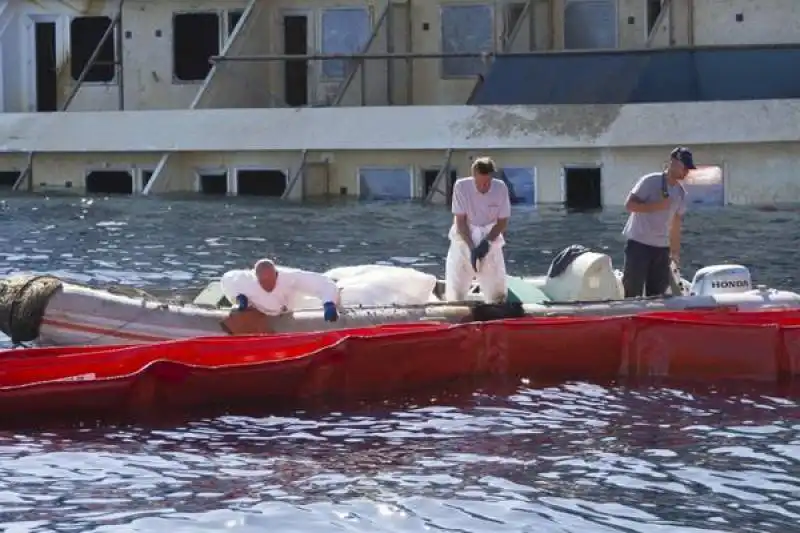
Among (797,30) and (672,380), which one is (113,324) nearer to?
(672,380)

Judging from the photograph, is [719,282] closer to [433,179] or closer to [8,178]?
[433,179]

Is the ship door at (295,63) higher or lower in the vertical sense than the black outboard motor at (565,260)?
higher

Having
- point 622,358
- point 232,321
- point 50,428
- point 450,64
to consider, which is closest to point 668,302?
point 622,358

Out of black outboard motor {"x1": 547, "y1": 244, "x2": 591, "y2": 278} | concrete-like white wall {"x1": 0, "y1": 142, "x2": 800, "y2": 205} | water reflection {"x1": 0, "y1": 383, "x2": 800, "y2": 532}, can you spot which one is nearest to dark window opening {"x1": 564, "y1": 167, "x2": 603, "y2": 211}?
concrete-like white wall {"x1": 0, "y1": 142, "x2": 800, "y2": 205}

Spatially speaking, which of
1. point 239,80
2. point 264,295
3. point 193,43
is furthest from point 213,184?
point 264,295

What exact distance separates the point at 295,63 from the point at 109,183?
4.61 m

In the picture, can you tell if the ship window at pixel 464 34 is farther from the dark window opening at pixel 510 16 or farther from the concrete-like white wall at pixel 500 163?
the concrete-like white wall at pixel 500 163

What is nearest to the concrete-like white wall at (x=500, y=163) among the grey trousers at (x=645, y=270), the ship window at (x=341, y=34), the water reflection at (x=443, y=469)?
the ship window at (x=341, y=34)

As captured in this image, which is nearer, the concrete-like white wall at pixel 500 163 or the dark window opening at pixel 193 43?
the concrete-like white wall at pixel 500 163

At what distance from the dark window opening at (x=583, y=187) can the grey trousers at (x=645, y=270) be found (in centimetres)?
1389

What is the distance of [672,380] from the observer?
12594 mm

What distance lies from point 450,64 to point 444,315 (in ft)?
59.9

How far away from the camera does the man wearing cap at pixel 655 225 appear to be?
1361cm

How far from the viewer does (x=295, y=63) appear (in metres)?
32.7
